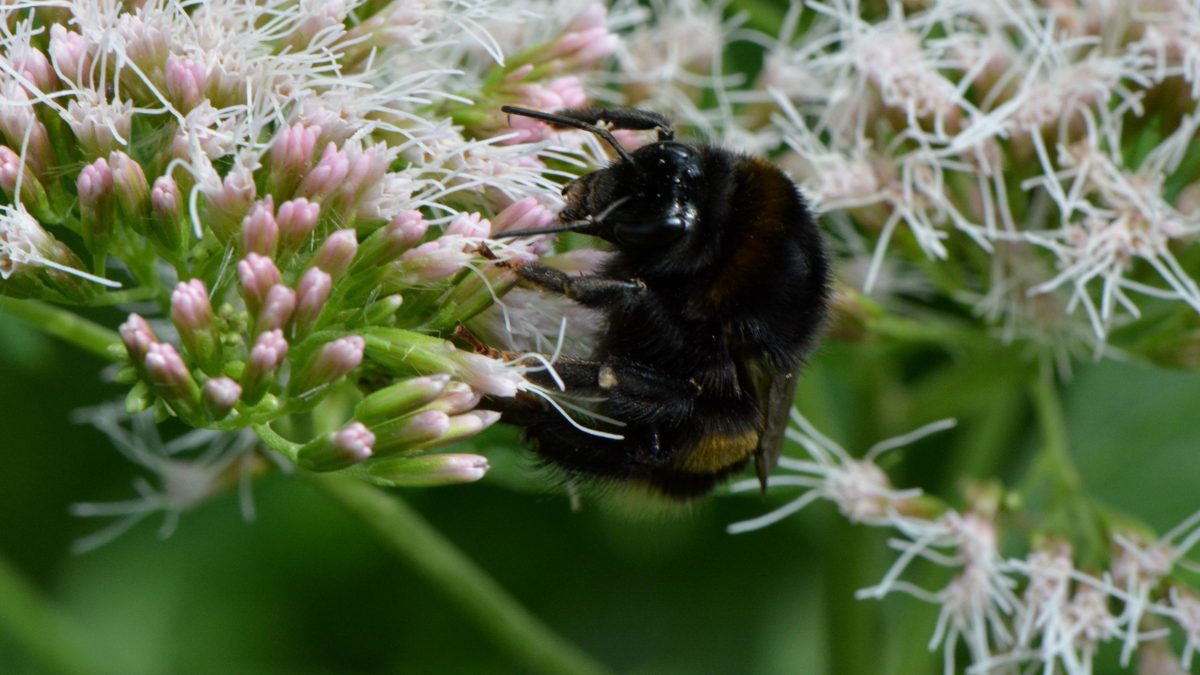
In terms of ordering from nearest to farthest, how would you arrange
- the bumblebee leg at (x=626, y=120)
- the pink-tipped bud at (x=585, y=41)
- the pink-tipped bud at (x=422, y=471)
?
the pink-tipped bud at (x=422, y=471)
the bumblebee leg at (x=626, y=120)
the pink-tipped bud at (x=585, y=41)

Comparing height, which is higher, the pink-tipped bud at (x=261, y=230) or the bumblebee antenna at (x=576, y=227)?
the pink-tipped bud at (x=261, y=230)

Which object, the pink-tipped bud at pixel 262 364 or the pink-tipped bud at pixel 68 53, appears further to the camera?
the pink-tipped bud at pixel 68 53

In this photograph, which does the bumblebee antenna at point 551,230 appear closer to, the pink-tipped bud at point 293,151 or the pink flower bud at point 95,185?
the pink-tipped bud at point 293,151

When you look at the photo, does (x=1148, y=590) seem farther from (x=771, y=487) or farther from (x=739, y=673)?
(x=739, y=673)

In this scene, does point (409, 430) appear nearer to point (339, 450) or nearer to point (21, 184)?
point (339, 450)

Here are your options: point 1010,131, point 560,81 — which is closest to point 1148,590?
point 1010,131

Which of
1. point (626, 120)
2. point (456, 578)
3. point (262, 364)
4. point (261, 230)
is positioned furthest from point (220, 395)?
point (456, 578)

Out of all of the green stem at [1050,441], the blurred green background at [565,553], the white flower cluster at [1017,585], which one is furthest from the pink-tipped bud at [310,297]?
the green stem at [1050,441]
